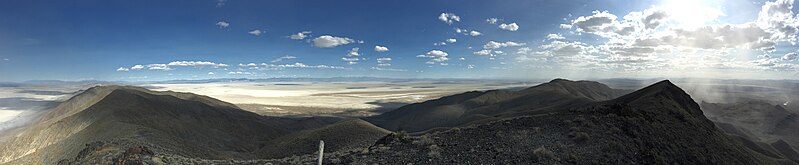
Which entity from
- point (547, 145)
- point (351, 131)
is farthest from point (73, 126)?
point (547, 145)

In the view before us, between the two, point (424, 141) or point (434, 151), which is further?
point (424, 141)

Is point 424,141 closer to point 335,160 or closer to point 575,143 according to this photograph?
point 335,160

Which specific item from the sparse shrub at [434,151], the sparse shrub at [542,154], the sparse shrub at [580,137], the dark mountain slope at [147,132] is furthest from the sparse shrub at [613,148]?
the dark mountain slope at [147,132]

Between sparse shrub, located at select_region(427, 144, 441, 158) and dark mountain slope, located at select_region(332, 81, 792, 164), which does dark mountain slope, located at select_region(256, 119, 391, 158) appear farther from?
sparse shrub, located at select_region(427, 144, 441, 158)

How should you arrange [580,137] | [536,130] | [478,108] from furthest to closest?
[478,108] → [536,130] → [580,137]

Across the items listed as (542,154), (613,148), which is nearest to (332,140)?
(542,154)

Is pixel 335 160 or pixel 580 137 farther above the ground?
pixel 580 137

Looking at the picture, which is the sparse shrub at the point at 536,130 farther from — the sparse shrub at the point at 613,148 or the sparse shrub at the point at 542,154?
the sparse shrub at the point at 613,148
